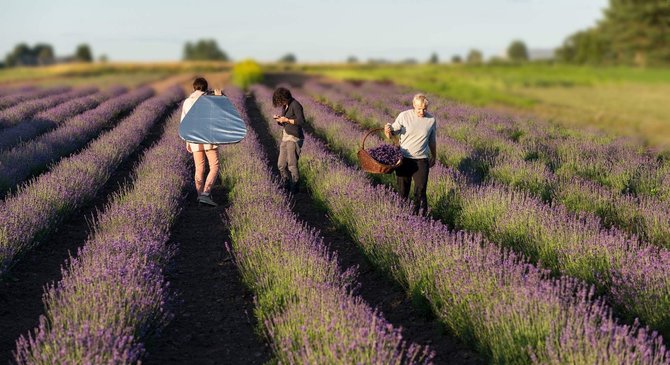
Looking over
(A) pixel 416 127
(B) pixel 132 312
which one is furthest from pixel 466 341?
(A) pixel 416 127

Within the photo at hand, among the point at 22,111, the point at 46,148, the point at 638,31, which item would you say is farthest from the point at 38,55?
the point at 46,148

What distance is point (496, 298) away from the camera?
12.5ft

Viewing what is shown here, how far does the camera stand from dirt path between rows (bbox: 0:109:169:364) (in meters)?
4.46

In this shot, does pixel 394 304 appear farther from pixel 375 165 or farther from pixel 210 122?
pixel 210 122

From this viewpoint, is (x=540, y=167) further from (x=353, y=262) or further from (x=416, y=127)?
(x=353, y=262)

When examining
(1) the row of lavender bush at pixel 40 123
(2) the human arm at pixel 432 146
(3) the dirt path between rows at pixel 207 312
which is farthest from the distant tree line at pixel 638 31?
(3) the dirt path between rows at pixel 207 312

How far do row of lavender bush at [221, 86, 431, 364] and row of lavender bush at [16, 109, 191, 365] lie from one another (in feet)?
2.17

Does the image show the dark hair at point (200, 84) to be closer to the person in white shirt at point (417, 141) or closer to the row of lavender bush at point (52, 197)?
the row of lavender bush at point (52, 197)

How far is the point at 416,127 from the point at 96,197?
4532 millimetres

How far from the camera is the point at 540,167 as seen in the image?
27.4ft

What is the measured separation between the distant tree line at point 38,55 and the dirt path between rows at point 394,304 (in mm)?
111552

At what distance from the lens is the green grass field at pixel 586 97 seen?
1953 cm

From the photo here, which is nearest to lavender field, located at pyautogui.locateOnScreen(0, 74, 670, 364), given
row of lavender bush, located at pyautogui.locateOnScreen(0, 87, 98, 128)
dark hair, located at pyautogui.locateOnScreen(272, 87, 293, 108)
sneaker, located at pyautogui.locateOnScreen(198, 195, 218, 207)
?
sneaker, located at pyautogui.locateOnScreen(198, 195, 218, 207)

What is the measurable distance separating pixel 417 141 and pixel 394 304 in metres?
2.06
